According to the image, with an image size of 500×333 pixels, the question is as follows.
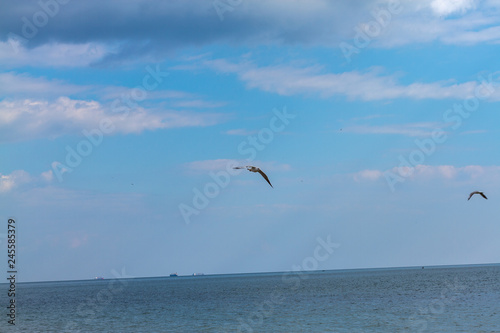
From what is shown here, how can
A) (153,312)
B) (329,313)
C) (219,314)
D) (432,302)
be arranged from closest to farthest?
(329,313) → (219,314) → (432,302) → (153,312)

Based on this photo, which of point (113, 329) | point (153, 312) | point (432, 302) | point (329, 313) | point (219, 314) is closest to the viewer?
point (113, 329)

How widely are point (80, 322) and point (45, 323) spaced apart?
14.6 ft

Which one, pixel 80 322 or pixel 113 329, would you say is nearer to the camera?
pixel 113 329

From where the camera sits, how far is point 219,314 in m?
68.4

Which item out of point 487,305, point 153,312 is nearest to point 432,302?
point 487,305

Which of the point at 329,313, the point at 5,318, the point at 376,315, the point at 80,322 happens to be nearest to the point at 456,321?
the point at 376,315

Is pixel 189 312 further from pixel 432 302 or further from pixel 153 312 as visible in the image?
pixel 432 302

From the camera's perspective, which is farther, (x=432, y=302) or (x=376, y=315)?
(x=432, y=302)

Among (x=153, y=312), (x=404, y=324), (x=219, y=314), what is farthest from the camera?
(x=153, y=312)

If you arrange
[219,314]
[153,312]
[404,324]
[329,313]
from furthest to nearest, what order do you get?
[153,312] → [219,314] → [329,313] → [404,324]

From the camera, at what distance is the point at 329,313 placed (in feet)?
206

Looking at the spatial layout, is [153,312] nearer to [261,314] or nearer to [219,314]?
[219,314]

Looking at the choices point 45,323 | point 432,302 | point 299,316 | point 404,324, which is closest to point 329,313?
point 299,316

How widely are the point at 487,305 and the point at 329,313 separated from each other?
19.4m
